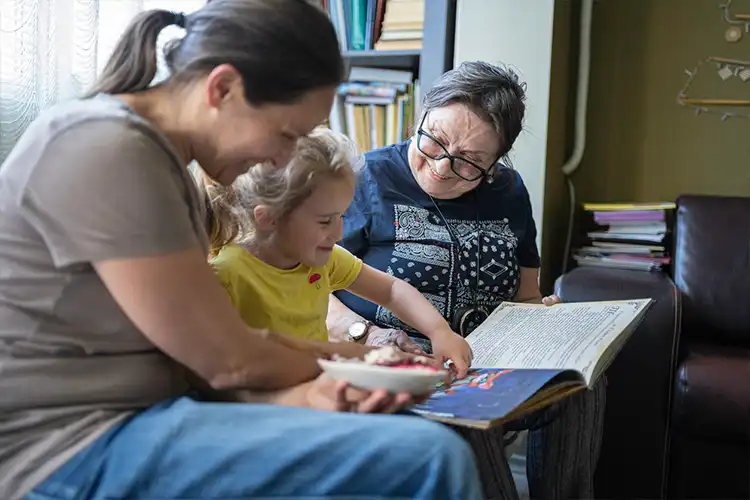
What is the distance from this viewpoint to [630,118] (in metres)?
2.62

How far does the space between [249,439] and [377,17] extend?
5.39ft

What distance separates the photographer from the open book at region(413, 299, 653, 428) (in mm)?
913

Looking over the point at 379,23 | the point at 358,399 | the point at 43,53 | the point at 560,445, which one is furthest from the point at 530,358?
the point at 379,23

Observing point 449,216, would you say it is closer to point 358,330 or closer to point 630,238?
point 358,330

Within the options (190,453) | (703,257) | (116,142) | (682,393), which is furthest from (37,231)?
(703,257)

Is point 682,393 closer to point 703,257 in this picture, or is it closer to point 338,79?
point 703,257

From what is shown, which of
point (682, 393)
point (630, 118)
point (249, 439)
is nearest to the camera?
point (249, 439)

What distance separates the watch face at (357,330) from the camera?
1.40m

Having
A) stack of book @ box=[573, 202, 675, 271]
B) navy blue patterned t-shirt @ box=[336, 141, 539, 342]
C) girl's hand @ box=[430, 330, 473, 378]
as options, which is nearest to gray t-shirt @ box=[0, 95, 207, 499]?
girl's hand @ box=[430, 330, 473, 378]

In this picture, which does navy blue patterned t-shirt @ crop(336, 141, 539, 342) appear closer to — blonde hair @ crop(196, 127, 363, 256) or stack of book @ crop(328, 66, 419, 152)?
blonde hair @ crop(196, 127, 363, 256)

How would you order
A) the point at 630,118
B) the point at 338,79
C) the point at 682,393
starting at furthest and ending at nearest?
the point at 630,118
the point at 682,393
the point at 338,79

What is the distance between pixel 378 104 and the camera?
7.06 ft

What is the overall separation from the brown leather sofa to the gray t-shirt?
1.35 meters

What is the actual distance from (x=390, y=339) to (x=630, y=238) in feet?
4.14
